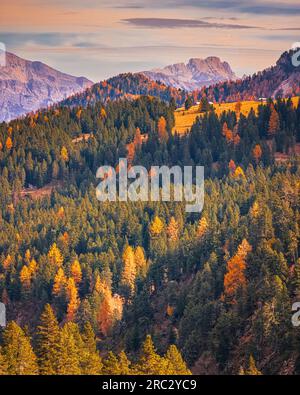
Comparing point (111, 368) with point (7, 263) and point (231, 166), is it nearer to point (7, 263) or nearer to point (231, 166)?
point (7, 263)

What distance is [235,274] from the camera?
313 feet

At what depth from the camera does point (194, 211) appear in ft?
500

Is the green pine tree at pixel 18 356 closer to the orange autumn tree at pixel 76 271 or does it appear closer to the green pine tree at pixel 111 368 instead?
the green pine tree at pixel 111 368

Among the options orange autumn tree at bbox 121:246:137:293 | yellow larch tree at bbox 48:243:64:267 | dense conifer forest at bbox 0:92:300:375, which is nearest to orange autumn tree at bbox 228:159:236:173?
dense conifer forest at bbox 0:92:300:375

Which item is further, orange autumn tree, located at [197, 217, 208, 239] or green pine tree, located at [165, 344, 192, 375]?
orange autumn tree, located at [197, 217, 208, 239]

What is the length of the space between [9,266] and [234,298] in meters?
69.5

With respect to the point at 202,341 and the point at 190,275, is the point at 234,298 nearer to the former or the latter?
the point at 202,341

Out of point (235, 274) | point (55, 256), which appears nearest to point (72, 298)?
point (55, 256)

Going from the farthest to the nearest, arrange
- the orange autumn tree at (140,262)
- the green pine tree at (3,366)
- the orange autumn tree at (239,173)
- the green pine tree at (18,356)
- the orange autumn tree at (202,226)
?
1. the orange autumn tree at (239,173)
2. the orange autumn tree at (202,226)
3. the orange autumn tree at (140,262)
4. the green pine tree at (18,356)
5. the green pine tree at (3,366)

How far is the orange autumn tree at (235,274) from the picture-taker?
9325 cm

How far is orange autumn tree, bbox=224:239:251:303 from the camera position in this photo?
93250mm

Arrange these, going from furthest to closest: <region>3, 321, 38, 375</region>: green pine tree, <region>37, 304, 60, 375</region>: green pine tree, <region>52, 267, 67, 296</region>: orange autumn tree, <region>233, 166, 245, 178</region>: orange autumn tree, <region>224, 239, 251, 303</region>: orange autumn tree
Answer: <region>233, 166, 245, 178</region>: orange autumn tree
<region>52, 267, 67, 296</region>: orange autumn tree
<region>224, 239, 251, 303</region>: orange autumn tree
<region>37, 304, 60, 375</region>: green pine tree
<region>3, 321, 38, 375</region>: green pine tree

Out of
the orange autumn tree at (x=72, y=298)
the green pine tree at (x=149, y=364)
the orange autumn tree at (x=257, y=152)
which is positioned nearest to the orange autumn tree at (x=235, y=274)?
the green pine tree at (x=149, y=364)

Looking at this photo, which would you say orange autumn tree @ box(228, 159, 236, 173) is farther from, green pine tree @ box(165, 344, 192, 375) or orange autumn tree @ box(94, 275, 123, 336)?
green pine tree @ box(165, 344, 192, 375)
